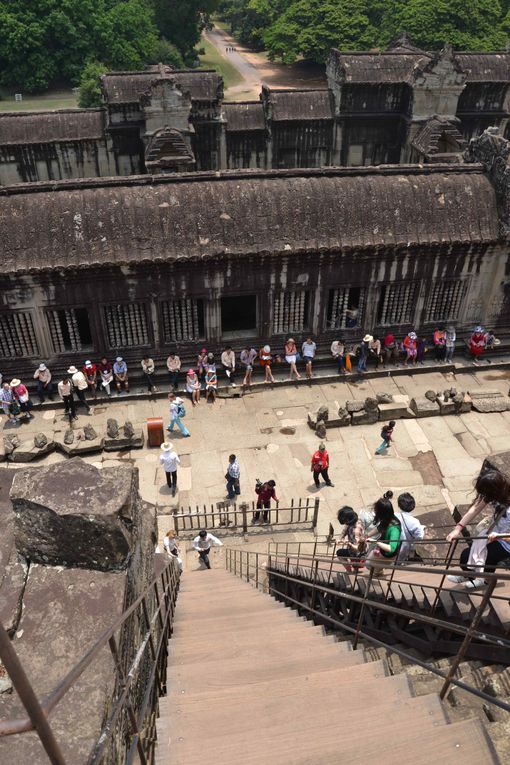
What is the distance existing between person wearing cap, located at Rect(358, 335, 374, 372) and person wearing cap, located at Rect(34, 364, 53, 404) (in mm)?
9230

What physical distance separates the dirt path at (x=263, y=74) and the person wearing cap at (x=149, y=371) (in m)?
47.1

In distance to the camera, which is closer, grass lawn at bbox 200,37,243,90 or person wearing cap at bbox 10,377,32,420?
person wearing cap at bbox 10,377,32,420

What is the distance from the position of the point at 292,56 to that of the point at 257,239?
170 ft


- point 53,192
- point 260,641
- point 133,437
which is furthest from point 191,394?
point 260,641

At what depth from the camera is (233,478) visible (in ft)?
45.2

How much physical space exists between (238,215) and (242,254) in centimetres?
120

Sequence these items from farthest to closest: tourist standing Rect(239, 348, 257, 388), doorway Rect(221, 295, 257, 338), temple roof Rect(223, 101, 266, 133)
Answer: temple roof Rect(223, 101, 266, 133), doorway Rect(221, 295, 257, 338), tourist standing Rect(239, 348, 257, 388)

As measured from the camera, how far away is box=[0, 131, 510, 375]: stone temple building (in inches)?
633

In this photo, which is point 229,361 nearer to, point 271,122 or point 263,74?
point 271,122

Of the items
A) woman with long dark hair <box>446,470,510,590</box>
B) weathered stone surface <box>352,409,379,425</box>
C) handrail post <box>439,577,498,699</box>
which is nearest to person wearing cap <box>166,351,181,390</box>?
weathered stone surface <box>352,409,379,425</box>

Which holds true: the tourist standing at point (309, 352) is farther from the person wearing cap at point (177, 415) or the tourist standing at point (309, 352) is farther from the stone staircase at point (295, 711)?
the stone staircase at point (295, 711)

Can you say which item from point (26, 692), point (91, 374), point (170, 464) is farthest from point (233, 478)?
point (26, 692)

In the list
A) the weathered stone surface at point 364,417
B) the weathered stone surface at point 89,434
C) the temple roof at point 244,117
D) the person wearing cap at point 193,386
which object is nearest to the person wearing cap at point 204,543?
the weathered stone surface at point 89,434

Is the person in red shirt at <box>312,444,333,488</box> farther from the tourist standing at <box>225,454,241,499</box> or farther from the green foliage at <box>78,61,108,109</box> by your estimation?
the green foliage at <box>78,61,108,109</box>
